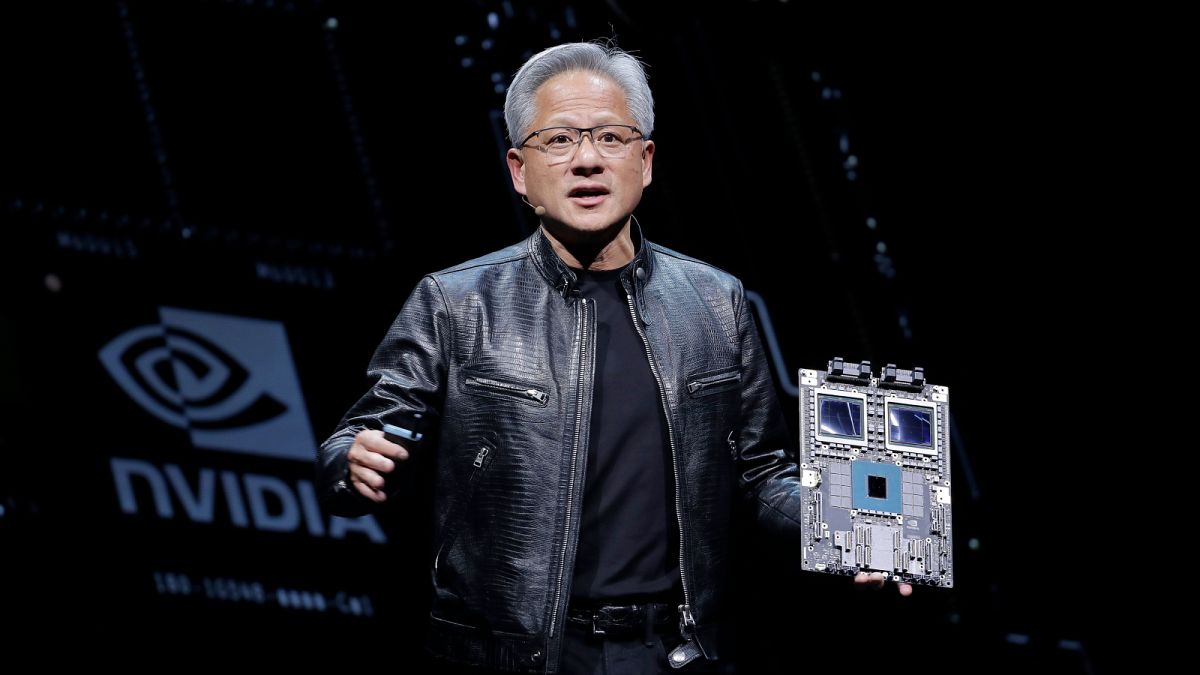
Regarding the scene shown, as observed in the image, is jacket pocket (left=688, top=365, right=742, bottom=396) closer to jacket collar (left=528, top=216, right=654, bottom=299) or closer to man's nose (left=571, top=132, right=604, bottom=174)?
jacket collar (left=528, top=216, right=654, bottom=299)

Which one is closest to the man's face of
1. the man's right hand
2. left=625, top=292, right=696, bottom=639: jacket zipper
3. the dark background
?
left=625, top=292, right=696, bottom=639: jacket zipper

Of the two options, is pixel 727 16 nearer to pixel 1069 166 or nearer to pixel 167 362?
pixel 1069 166

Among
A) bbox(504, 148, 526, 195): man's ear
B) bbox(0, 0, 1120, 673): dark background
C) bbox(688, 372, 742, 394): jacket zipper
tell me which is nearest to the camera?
bbox(688, 372, 742, 394): jacket zipper

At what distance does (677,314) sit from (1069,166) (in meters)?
1.95

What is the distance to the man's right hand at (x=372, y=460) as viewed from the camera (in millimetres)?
1721

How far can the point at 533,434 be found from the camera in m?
1.86

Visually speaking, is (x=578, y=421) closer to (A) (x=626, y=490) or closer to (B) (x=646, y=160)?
(A) (x=626, y=490)

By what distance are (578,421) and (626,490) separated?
13 cm

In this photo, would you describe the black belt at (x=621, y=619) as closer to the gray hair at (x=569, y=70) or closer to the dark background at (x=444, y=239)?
the gray hair at (x=569, y=70)

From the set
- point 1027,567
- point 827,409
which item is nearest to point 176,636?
point 827,409

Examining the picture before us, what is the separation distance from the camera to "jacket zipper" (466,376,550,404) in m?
1.88

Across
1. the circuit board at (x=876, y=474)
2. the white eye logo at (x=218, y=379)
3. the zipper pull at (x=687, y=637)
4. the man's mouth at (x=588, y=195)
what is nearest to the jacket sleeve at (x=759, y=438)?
the circuit board at (x=876, y=474)

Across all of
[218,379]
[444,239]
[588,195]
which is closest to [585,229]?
[588,195]

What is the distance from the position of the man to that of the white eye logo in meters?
1.50
